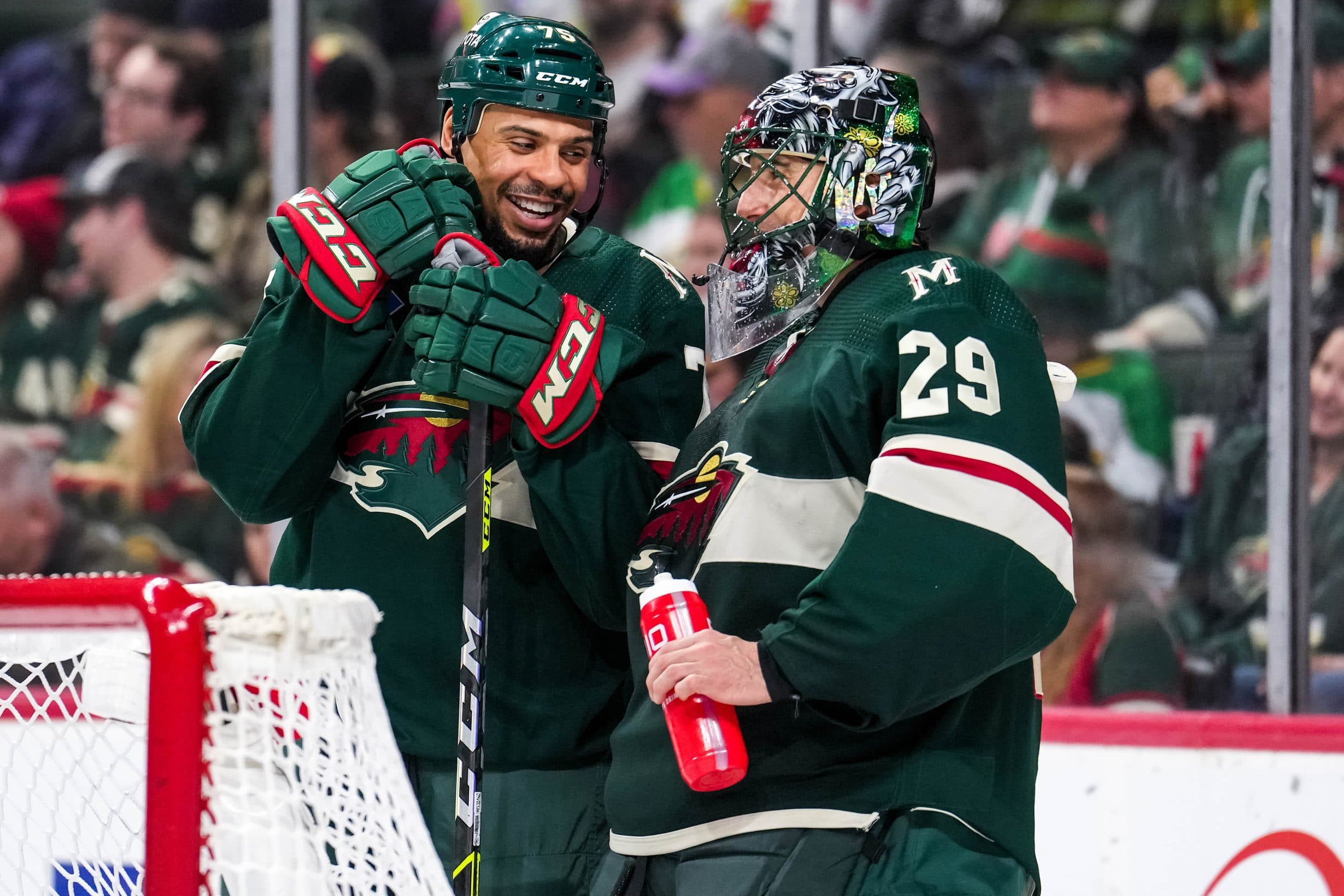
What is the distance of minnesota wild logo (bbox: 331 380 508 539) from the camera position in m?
1.94

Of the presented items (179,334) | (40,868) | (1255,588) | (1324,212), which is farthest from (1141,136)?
(40,868)

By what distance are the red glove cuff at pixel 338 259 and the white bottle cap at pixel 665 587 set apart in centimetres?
49

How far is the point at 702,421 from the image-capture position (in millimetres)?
1811

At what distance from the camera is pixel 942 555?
150 cm

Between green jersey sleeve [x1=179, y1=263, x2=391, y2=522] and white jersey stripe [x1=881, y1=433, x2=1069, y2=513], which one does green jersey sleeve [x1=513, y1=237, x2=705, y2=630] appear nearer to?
green jersey sleeve [x1=179, y1=263, x2=391, y2=522]

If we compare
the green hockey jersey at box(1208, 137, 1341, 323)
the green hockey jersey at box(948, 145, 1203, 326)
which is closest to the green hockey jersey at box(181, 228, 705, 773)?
the green hockey jersey at box(1208, 137, 1341, 323)

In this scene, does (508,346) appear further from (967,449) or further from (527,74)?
(967,449)

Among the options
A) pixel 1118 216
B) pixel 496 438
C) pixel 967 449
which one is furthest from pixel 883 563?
pixel 1118 216

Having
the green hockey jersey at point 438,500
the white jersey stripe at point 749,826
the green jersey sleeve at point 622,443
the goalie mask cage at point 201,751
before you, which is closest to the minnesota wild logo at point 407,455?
the green hockey jersey at point 438,500

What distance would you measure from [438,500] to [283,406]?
0.68 feet

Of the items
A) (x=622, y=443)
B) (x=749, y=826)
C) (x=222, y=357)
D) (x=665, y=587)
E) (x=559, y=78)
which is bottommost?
(x=749, y=826)

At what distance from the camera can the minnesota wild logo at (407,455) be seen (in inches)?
76.5

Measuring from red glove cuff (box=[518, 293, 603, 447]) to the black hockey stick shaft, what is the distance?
8 centimetres

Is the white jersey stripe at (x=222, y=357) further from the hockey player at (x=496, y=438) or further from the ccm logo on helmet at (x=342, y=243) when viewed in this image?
the ccm logo on helmet at (x=342, y=243)
